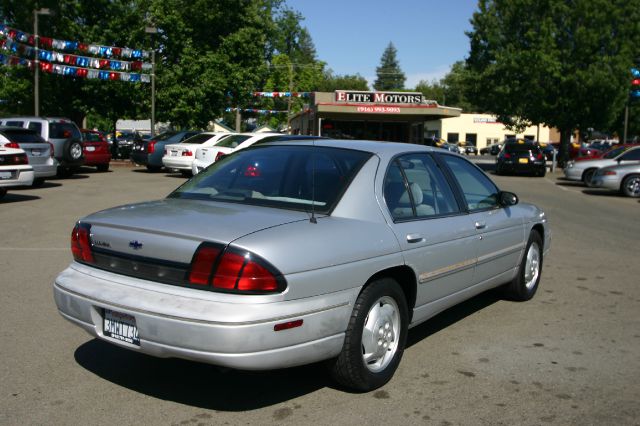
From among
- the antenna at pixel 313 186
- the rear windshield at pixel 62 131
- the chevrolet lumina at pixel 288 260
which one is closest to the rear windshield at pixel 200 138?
the rear windshield at pixel 62 131

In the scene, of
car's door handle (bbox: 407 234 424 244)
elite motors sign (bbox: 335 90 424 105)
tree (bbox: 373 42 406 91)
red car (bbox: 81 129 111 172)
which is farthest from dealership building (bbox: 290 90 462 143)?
tree (bbox: 373 42 406 91)

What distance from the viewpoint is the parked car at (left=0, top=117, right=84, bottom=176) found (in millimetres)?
18969

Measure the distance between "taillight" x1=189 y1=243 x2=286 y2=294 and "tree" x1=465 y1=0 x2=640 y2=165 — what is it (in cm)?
3296

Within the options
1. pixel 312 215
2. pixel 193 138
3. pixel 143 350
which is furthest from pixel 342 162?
pixel 193 138

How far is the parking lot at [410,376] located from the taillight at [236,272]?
0.80 m

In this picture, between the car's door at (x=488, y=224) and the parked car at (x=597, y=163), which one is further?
the parked car at (x=597, y=163)

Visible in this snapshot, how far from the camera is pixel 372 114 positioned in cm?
4203

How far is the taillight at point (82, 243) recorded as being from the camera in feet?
13.2

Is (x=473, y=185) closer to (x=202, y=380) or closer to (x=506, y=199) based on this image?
(x=506, y=199)

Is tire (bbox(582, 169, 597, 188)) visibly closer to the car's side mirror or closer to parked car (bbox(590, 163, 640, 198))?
parked car (bbox(590, 163, 640, 198))

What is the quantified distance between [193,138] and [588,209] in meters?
12.6

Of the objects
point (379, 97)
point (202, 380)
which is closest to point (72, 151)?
point (202, 380)

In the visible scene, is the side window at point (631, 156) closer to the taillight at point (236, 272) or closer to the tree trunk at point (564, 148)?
the tree trunk at point (564, 148)

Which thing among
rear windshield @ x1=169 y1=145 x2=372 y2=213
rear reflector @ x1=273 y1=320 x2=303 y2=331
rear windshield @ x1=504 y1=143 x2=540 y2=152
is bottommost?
rear reflector @ x1=273 y1=320 x2=303 y2=331
